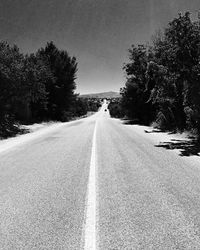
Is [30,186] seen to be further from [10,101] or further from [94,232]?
[10,101]

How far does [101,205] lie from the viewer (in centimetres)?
480

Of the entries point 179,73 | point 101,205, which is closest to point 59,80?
point 179,73

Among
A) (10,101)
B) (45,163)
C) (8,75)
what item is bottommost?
(45,163)

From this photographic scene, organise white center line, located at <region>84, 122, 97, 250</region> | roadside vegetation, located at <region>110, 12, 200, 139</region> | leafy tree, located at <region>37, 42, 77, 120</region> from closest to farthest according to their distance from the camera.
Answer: white center line, located at <region>84, 122, 97, 250</region>
roadside vegetation, located at <region>110, 12, 200, 139</region>
leafy tree, located at <region>37, 42, 77, 120</region>

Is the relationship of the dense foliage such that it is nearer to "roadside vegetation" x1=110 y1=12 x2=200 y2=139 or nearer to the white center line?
"roadside vegetation" x1=110 y1=12 x2=200 y2=139

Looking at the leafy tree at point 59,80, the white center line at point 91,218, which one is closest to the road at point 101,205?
the white center line at point 91,218

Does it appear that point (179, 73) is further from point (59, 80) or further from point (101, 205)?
point (59, 80)

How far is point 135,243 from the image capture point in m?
3.36

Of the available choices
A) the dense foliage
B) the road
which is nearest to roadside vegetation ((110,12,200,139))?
the dense foliage

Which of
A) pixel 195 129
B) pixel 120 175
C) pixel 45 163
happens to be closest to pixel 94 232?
pixel 120 175

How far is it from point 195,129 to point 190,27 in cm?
656

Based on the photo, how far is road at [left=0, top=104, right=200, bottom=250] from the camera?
3.49m

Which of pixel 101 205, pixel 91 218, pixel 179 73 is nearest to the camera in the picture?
pixel 91 218

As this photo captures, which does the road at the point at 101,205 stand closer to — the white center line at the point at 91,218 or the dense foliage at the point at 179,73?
the white center line at the point at 91,218
